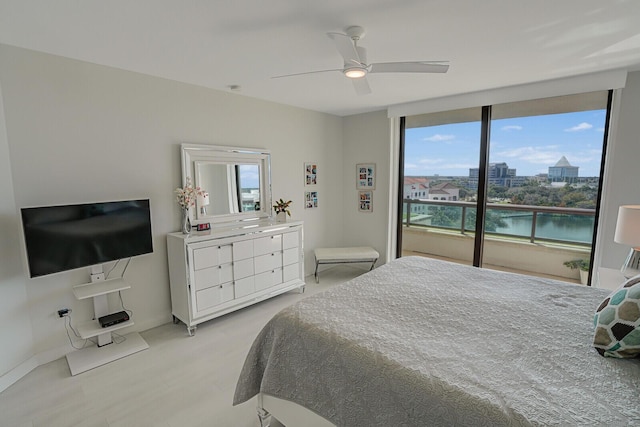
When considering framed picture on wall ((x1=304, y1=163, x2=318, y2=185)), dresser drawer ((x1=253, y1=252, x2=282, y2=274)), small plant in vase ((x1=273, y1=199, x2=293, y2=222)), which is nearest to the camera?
dresser drawer ((x1=253, y1=252, x2=282, y2=274))

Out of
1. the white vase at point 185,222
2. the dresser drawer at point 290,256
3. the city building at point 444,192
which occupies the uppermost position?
the city building at point 444,192

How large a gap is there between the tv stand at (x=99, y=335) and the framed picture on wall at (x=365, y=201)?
132 inches

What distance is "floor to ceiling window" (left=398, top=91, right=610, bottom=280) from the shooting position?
3375mm

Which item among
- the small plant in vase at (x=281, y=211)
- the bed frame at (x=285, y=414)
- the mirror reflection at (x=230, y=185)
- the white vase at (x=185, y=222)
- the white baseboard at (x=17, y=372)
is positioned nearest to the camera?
the bed frame at (x=285, y=414)

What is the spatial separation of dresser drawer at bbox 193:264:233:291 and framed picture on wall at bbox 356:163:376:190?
2.55 meters

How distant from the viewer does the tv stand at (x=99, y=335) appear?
8.13 ft

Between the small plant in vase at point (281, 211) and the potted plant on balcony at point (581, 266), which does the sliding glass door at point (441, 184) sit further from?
the small plant in vase at point (281, 211)

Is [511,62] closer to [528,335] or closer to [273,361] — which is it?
[528,335]

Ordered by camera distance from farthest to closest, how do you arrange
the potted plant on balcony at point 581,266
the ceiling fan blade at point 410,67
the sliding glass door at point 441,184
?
the sliding glass door at point 441,184 → the potted plant on balcony at point 581,266 → the ceiling fan blade at point 410,67

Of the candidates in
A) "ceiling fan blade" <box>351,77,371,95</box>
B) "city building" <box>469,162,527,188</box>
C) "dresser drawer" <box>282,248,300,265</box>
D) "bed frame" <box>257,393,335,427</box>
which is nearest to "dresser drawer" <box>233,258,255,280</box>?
"dresser drawer" <box>282,248,300,265</box>

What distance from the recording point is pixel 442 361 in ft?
4.39

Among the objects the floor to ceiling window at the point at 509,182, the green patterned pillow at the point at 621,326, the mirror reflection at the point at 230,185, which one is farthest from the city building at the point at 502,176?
the mirror reflection at the point at 230,185

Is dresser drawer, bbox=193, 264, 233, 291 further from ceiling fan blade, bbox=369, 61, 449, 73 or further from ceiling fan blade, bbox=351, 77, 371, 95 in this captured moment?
ceiling fan blade, bbox=369, 61, 449, 73

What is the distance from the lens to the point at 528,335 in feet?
5.09
